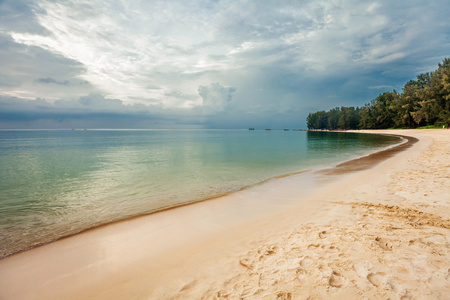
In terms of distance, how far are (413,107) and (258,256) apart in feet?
425

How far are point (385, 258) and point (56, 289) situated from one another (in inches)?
274

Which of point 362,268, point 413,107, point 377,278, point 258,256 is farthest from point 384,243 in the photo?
point 413,107

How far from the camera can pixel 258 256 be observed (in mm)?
5078

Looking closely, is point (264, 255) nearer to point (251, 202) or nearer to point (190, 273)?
point (190, 273)

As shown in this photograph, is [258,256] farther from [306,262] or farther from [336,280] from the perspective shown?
[336,280]

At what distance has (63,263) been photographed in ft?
18.1

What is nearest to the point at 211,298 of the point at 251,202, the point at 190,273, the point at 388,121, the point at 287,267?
the point at 190,273

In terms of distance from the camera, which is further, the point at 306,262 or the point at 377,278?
the point at 306,262

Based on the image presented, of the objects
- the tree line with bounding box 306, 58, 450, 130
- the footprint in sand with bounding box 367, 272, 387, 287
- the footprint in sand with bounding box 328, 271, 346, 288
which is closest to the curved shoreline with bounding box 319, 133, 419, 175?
the footprint in sand with bounding box 367, 272, 387, 287

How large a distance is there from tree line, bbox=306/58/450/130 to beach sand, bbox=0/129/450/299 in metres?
93.8

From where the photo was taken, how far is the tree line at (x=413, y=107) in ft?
257

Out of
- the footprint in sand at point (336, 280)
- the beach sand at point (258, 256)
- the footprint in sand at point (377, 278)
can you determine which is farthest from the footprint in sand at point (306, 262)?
the footprint in sand at point (377, 278)

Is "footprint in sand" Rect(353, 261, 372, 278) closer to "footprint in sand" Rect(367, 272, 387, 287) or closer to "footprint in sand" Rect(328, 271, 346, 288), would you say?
"footprint in sand" Rect(367, 272, 387, 287)

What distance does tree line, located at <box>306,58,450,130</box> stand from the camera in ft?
257
